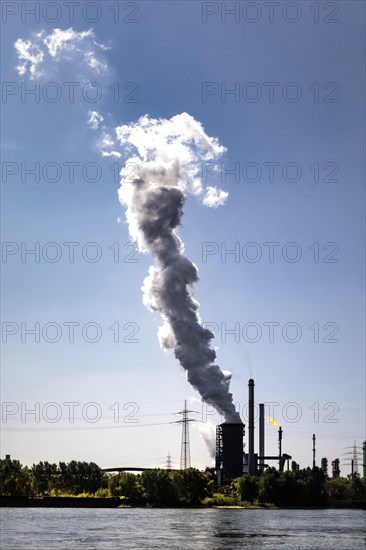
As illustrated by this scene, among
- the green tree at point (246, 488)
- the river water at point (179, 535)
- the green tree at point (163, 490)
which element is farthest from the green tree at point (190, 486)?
the river water at point (179, 535)

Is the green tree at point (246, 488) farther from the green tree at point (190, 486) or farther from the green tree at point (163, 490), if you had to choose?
the green tree at point (163, 490)

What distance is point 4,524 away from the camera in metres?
116

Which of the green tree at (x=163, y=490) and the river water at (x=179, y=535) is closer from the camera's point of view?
the river water at (x=179, y=535)

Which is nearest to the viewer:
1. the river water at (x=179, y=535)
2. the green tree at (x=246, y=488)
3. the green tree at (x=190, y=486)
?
the river water at (x=179, y=535)

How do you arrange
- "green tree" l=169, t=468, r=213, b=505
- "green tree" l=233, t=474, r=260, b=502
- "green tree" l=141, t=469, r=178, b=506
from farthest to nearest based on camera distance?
"green tree" l=233, t=474, r=260, b=502 → "green tree" l=141, t=469, r=178, b=506 → "green tree" l=169, t=468, r=213, b=505

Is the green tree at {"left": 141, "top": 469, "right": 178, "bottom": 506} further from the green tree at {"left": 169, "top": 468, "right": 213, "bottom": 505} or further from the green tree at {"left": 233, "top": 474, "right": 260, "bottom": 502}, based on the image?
the green tree at {"left": 233, "top": 474, "right": 260, "bottom": 502}

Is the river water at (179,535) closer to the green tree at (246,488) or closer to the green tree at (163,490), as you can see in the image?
the green tree at (163,490)

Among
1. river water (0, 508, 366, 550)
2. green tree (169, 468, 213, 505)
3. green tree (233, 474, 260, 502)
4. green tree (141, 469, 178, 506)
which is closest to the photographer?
river water (0, 508, 366, 550)

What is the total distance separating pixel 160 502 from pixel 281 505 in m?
29.0

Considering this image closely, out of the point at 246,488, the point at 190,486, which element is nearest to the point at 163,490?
the point at 190,486

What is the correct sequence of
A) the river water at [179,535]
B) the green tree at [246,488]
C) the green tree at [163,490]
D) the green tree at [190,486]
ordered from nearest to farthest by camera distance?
1. the river water at [179,535]
2. the green tree at [190,486]
3. the green tree at [163,490]
4. the green tree at [246,488]

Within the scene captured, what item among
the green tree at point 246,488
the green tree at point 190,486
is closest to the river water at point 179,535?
the green tree at point 190,486

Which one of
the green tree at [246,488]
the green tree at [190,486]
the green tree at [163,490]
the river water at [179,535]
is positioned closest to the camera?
the river water at [179,535]

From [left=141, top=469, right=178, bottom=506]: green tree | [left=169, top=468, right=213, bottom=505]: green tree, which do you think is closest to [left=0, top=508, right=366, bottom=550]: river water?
[left=169, top=468, right=213, bottom=505]: green tree
